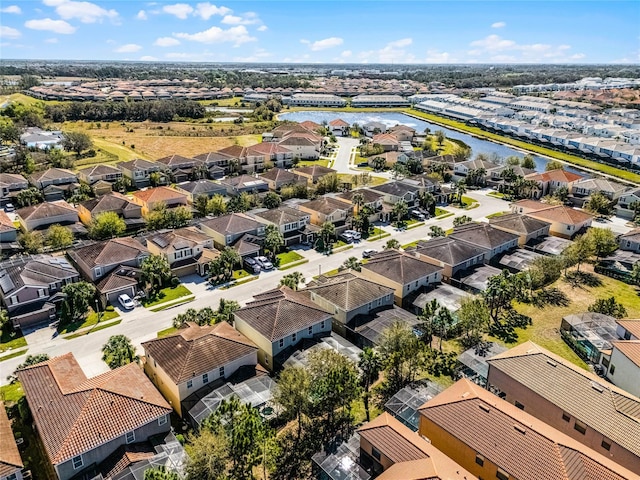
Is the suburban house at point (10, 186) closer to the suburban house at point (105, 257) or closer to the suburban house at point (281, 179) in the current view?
the suburban house at point (105, 257)

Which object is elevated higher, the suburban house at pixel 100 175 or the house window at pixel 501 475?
the suburban house at pixel 100 175

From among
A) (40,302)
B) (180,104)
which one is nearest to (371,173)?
(40,302)

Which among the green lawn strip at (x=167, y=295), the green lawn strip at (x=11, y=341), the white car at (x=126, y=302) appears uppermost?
the white car at (x=126, y=302)

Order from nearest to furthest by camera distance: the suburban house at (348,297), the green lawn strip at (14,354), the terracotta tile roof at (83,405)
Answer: the terracotta tile roof at (83,405) < the green lawn strip at (14,354) < the suburban house at (348,297)

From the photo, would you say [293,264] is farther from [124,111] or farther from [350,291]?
[124,111]

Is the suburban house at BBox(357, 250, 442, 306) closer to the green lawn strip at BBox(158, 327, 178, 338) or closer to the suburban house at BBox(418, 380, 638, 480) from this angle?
the suburban house at BBox(418, 380, 638, 480)

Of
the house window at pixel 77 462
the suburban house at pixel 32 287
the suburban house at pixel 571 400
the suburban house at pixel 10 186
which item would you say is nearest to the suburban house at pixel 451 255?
the suburban house at pixel 571 400

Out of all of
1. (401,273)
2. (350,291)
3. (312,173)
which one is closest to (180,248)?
(350,291)
